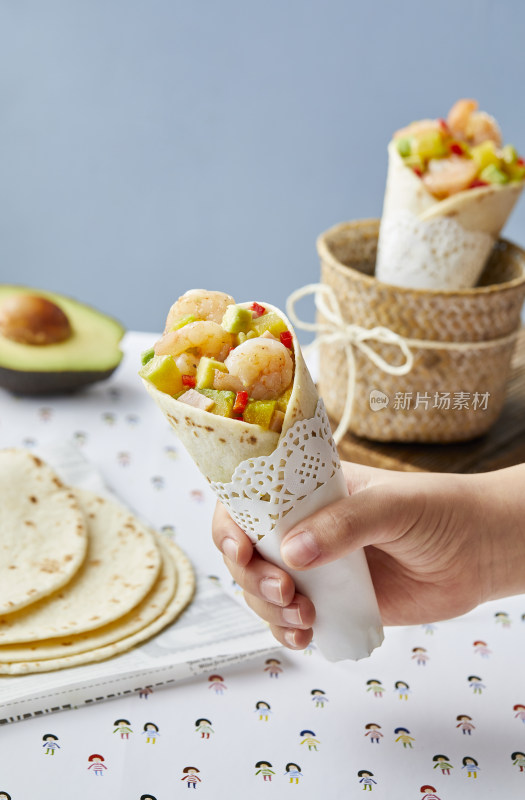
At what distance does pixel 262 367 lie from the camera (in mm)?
1266

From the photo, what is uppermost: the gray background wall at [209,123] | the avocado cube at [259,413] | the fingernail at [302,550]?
the avocado cube at [259,413]

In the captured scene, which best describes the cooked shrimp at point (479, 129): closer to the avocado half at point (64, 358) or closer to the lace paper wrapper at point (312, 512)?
the avocado half at point (64, 358)

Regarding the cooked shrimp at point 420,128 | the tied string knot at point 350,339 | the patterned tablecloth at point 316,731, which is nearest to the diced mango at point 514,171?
the cooked shrimp at point 420,128

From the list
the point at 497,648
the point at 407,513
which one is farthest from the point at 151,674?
the point at 497,648

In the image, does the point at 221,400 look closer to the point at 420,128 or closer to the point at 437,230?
the point at 437,230

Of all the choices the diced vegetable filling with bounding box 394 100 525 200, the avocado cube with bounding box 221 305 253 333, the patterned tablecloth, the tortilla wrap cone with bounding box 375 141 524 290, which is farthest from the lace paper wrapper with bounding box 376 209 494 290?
the avocado cube with bounding box 221 305 253 333

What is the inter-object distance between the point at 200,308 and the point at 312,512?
0.40 metres

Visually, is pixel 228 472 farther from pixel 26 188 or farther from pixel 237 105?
pixel 26 188

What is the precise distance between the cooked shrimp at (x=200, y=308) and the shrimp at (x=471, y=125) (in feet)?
4.81

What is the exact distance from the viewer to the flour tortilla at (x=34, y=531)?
1772mm

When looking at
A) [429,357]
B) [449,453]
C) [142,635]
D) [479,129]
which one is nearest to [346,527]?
[142,635]

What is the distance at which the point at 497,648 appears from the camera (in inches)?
69.6

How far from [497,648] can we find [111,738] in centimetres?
82

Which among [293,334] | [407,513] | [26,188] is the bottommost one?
[26,188]
